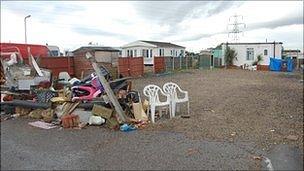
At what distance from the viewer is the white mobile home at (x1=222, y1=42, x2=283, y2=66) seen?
40.2 meters

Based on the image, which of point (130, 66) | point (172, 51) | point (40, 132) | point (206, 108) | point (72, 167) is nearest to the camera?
point (72, 167)

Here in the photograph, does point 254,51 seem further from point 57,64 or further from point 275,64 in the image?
point 57,64

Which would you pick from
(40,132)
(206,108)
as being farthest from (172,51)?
(40,132)

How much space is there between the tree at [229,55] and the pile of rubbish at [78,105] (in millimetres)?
32746

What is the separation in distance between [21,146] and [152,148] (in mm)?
2175

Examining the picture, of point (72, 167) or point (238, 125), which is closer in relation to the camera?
point (72, 167)

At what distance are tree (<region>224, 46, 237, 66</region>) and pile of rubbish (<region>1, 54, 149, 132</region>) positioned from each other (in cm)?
3275

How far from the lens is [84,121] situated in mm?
7855

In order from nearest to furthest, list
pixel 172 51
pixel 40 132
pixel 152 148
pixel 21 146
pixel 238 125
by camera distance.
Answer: pixel 21 146
pixel 152 148
pixel 40 132
pixel 238 125
pixel 172 51

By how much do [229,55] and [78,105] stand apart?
114 ft

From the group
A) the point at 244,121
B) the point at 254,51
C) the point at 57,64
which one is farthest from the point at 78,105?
the point at 254,51

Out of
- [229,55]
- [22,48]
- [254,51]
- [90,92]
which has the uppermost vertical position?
[254,51]

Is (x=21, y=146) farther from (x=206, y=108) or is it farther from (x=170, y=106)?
(x=206, y=108)

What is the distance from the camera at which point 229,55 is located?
40.8m
